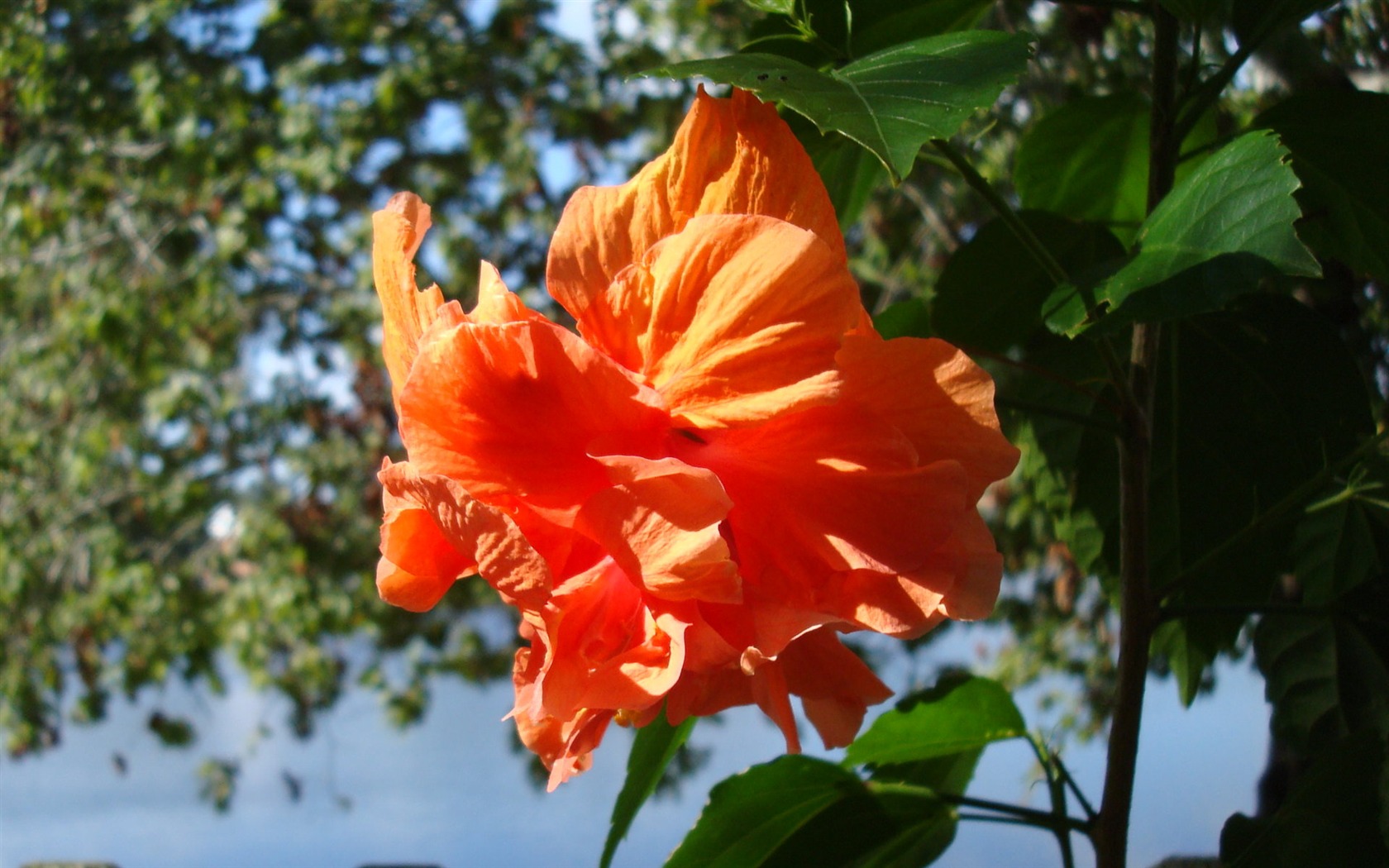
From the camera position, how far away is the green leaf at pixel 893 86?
37 centimetres

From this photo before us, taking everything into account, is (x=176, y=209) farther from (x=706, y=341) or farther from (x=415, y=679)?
(x=706, y=341)

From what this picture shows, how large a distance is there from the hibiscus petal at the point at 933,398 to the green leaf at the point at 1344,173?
0.85 feet

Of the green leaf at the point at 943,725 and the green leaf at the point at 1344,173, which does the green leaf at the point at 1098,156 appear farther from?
the green leaf at the point at 943,725

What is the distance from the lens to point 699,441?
419mm

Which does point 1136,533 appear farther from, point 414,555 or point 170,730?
point 170,730

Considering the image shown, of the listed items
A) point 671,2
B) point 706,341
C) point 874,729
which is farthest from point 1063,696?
point 706,341

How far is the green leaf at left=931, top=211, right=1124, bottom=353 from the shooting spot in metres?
0.66

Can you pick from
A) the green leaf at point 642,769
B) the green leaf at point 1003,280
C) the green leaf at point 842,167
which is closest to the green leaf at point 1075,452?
the green leaf at point 1003,280

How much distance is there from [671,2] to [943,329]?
11.1ft

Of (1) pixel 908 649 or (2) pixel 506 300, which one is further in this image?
(1) pixel 908 649

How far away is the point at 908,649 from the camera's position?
3727mm

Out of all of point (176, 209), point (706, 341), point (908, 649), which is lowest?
point (706, 341)

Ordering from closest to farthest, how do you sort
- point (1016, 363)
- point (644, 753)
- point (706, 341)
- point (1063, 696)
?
point (706, 341) → point (1016, 363) → point (644, 753) → point (1063, 696)

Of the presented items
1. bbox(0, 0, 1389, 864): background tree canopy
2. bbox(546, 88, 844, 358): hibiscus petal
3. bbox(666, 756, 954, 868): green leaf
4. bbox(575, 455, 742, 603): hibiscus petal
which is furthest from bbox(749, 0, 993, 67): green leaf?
bbox(0, 0, 1389, 864): background tree canopy
